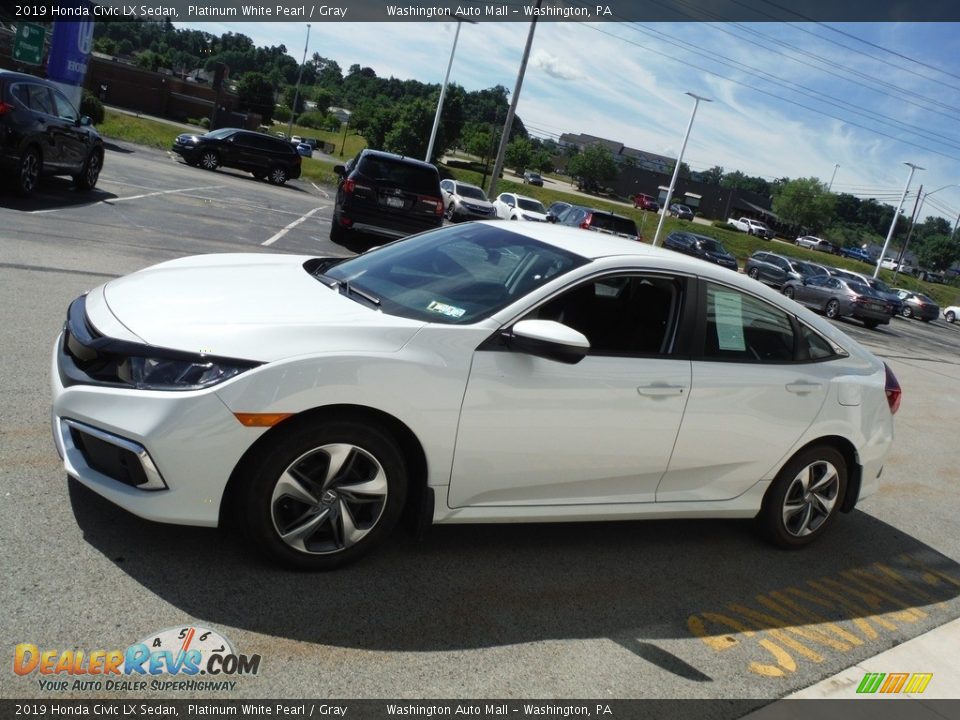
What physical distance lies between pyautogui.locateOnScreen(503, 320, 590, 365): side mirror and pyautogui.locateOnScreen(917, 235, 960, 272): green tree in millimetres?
134066

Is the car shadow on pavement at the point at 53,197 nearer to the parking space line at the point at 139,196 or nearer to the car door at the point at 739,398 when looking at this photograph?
the parking space line at the point at 139,196

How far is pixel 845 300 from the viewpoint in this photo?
95.4 ft

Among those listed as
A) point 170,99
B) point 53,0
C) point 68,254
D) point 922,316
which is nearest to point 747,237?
point 922,316

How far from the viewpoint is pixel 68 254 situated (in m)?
9.51

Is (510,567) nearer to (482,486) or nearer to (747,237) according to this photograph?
(482,486)

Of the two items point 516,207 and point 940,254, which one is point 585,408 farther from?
point 940,254

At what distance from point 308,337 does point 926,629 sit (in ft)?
11.9

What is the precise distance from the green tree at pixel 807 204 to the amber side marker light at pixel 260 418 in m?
131

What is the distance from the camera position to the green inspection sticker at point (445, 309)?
12.8 feet

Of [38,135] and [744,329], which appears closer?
[744,329]

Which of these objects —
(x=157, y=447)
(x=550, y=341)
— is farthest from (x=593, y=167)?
(x=157, y=447)

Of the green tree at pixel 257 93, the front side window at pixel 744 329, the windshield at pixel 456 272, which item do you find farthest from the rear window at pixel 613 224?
the green tree at pixel 257 93

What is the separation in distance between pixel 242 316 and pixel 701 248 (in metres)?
31.9

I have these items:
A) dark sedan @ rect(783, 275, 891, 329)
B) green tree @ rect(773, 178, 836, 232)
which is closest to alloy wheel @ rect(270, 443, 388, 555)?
dark sedan @ rect(783, 275, 891, 329)
